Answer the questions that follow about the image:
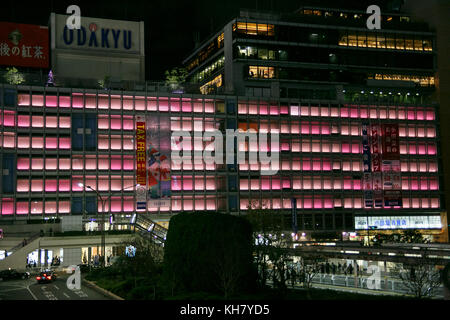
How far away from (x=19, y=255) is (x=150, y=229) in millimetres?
16339

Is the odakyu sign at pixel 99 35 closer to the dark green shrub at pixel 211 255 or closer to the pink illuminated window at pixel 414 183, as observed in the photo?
the pink illuminated window at pixel 414 183

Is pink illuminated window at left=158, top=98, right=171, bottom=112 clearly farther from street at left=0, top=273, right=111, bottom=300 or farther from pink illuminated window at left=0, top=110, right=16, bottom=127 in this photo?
street at left=0, top=273, right=111, bottom=300

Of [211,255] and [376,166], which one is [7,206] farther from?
[376,166]

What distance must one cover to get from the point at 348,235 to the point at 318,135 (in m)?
18.8

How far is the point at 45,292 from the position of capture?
46.8m

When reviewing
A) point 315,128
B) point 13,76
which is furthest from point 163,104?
point 315,128

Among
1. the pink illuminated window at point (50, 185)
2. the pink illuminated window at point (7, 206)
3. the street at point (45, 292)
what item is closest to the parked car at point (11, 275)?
the street at point (45, 292)

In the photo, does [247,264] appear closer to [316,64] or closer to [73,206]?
[73,206]

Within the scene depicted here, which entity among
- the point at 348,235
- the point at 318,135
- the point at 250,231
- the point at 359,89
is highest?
the point at 359,89

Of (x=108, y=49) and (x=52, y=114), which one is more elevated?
(x=108, y=49)

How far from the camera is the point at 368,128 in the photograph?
106562 mm

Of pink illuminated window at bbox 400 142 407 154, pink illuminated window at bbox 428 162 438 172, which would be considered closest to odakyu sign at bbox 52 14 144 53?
pink illuminated window at bbox 400 142 407 154

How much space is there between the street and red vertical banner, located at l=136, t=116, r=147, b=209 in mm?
35694
